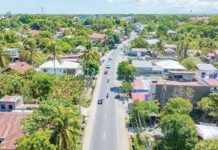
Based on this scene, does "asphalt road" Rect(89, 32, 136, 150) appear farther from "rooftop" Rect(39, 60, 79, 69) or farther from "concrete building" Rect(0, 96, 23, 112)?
"concrete building" Rect(0, 96, 23, 112)

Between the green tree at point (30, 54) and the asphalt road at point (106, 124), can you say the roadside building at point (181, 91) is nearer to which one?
the asphalt road at point (106, 124)

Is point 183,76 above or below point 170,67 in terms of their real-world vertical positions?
above

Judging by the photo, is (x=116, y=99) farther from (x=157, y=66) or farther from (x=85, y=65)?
(x=157, y=66)

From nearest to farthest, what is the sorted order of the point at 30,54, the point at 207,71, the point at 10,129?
the point at 10,129 < the point at 207,71 < the point at 30,54

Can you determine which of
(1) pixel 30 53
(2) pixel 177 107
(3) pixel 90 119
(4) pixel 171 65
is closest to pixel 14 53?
(1) pixel 30 53

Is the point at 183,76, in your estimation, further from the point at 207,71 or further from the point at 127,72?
the point at 207,71

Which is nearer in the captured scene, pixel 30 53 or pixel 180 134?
pixel 180 134

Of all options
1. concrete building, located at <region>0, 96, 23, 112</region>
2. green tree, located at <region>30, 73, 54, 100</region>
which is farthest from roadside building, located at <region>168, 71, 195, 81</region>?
concrete building, located at <region>0, 96, 23, 112</region>
